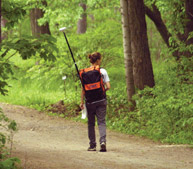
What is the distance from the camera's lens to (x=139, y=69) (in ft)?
45.2

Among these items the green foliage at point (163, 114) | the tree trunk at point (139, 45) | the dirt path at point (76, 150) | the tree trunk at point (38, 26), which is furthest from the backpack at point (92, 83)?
the tree trunk at point (38, 26)

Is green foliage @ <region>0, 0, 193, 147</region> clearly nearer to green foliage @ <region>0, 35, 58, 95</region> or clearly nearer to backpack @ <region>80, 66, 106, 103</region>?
green foliage @ <region>0, 35, 58, 95</region>

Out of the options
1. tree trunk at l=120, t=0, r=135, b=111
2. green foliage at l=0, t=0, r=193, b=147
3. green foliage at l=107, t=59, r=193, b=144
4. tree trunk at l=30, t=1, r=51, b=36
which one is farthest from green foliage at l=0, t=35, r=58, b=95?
tree trunk at l=30, t=1, r=51, b=36

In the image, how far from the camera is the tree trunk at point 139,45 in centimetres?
1377

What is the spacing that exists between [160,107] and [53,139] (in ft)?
9.46

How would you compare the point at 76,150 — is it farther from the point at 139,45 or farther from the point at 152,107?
the point at 139,45

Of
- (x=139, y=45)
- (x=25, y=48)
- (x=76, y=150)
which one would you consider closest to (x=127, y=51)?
(x=139, y=45)

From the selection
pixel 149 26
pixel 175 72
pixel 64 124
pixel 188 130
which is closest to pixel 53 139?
pixel 64 124

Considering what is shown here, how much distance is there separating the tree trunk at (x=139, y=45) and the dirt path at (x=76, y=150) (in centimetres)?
238

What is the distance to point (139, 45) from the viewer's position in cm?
1379

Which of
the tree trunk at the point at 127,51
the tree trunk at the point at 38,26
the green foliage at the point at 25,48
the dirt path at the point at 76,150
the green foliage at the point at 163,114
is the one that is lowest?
the dirt path at the point at 76,150

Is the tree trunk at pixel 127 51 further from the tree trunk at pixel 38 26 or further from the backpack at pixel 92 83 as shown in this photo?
the tree trunk at pixel 38 26

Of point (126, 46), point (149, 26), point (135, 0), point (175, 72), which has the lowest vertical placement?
point (175, 72)

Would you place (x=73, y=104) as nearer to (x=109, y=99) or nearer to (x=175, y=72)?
(x=109, y=99)
